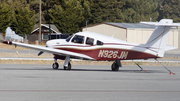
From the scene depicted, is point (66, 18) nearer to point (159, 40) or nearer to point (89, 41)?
A: point (89, 41)

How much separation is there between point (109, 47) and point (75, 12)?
49186 millimetres

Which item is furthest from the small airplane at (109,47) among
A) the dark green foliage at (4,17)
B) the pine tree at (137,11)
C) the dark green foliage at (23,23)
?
the pine tree at (137,11)

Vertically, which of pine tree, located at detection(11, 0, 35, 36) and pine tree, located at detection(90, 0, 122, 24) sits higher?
pine tree, located at detection(90, 0, 122, 24)

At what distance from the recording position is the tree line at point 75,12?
203 ft

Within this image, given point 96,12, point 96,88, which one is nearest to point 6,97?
point 96,88

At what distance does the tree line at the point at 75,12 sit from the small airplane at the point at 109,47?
40.4 m

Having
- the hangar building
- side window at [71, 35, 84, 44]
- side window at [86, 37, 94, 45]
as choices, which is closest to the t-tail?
side window at [86, 37, 94, 45]

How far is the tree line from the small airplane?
132ft

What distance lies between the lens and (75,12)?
66.5 metres

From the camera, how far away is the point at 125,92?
10633 mm

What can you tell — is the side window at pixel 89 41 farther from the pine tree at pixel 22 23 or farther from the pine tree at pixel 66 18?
the pine tree at pixel 66 18

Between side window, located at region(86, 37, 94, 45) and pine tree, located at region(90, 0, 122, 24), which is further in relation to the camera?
pine tree, located at region(90, 0, 122, 24)

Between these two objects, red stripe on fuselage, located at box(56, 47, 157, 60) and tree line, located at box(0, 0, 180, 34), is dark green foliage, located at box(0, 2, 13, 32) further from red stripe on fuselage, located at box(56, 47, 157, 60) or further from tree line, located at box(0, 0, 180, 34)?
A: red stripe on fuselage, located at box(56, 47, 157, 60)

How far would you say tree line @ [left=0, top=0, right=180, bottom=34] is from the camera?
61.9 metres
